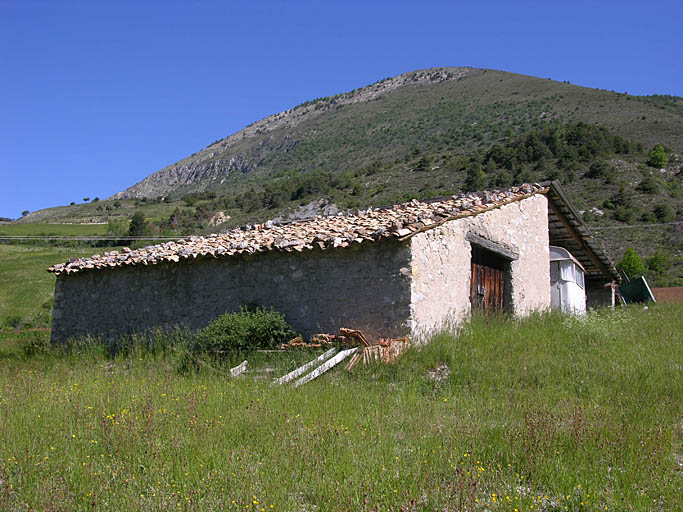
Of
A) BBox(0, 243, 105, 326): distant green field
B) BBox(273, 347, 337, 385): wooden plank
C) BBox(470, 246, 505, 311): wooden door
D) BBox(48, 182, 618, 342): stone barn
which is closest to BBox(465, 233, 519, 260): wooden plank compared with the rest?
BBox(48, 182, 618, 342): stone barn

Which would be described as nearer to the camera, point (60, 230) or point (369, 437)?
point (369, 437)

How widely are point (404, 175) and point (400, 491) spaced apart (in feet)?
128

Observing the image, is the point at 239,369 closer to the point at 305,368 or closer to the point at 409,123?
the point at 305,368

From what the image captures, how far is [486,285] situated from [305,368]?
5436 mm

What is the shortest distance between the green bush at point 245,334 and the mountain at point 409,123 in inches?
1551

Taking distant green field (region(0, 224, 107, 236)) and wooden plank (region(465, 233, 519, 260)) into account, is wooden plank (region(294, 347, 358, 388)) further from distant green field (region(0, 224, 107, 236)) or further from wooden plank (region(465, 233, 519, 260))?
distant green field (region(0, 224, 107, 236))

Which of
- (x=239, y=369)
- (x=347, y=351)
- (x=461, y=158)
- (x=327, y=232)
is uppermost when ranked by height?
(x=461, y=158)

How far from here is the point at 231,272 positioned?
11477 millimetres

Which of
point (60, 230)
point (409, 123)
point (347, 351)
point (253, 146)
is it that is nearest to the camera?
point (347, 351)

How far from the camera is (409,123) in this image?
73.4 metres

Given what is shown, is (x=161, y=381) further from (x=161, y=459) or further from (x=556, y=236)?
(x=556, y=236)

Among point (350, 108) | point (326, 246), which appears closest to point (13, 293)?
point (326, 246)

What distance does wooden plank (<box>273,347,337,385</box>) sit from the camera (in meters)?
7.84

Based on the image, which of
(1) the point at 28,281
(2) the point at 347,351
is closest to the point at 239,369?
(2) the point at 347,351
